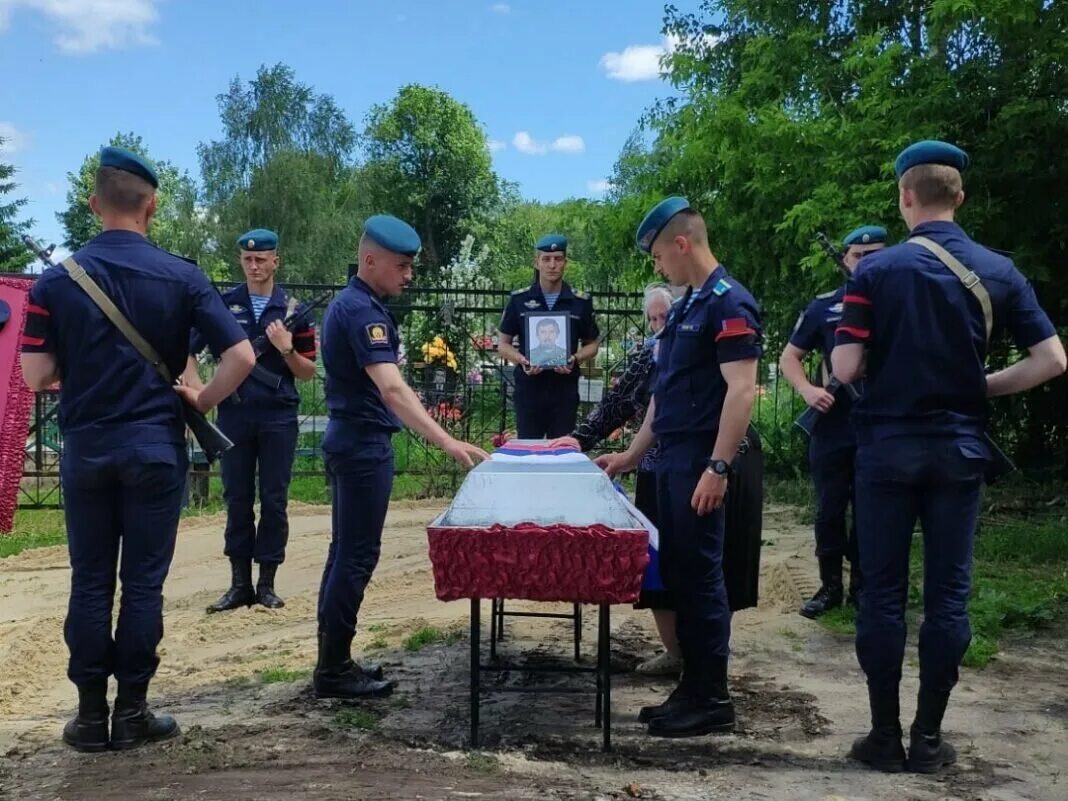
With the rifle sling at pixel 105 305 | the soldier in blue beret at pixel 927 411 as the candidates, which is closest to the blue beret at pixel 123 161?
the rifle sling at pixel 105 305

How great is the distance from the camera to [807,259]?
8523 millimetres

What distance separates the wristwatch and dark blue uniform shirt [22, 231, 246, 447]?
194 centimetres

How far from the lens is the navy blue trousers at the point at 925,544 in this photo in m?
3.30

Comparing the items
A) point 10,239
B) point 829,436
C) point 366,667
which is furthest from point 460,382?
point 10,239

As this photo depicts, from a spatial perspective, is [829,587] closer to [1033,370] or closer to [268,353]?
[1033,370]

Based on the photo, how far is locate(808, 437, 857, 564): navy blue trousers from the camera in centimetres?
537

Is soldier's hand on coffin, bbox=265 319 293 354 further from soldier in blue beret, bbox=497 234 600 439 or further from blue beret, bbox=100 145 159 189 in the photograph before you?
blue beret, bbox=100 145 159 189

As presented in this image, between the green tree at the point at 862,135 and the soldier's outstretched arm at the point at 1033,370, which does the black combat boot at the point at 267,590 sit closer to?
the soldier's outstretched arm at the point at 1033,370

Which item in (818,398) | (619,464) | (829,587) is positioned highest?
(818,398)

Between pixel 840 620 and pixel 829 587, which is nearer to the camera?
pixel 840 620

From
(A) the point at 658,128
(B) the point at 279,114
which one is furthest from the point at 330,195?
(A) the point at 658,128

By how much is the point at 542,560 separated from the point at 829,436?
2698mm

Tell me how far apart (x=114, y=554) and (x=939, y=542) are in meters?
2.90

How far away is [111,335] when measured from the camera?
3.47 metres
